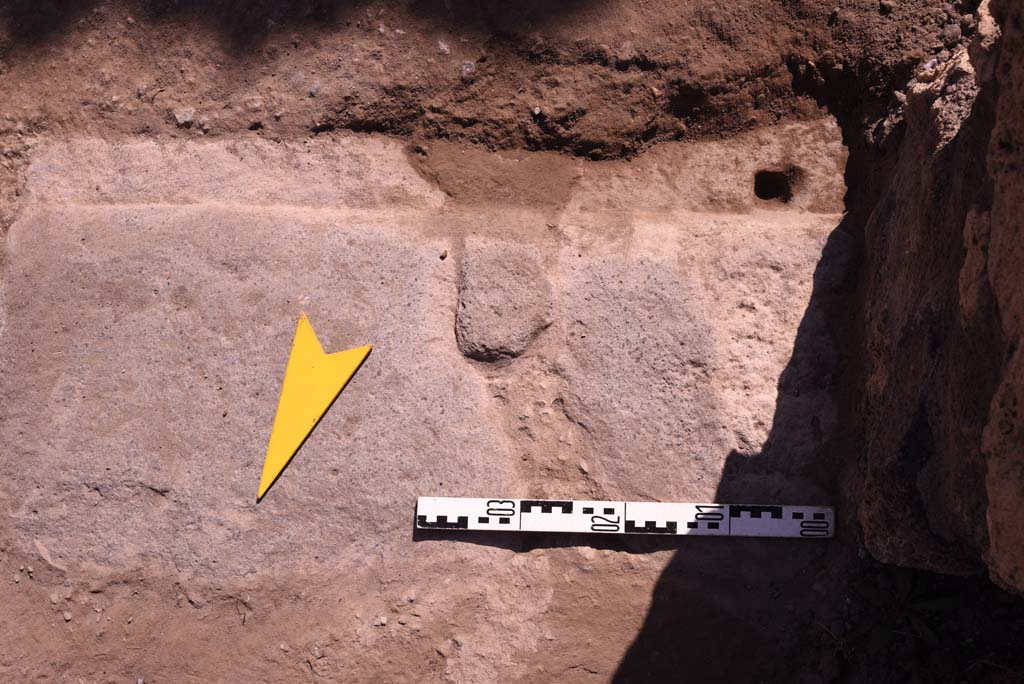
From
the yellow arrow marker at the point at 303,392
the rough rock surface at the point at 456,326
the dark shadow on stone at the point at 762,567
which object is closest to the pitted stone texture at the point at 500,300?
the rough rock surface at the point at 456,326

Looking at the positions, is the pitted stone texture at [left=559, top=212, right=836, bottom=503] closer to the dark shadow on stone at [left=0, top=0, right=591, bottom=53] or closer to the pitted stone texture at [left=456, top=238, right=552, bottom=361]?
the pitted stone texture at [left=456, top=238, right=552, bottom=361]

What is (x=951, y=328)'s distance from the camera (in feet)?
5.30

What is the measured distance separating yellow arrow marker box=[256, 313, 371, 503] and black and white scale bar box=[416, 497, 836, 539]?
0.36m

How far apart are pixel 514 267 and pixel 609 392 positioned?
42 centimetres

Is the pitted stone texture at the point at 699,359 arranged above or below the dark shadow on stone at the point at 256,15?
below

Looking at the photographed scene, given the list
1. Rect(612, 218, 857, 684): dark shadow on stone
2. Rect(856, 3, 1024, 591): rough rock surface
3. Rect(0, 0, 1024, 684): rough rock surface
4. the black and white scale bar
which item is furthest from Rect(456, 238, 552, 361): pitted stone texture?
Rect(856, 3, 1024, 591): rough rock surface

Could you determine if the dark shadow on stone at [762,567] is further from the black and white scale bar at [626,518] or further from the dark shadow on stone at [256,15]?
the dark shadow on stone at [256,15]

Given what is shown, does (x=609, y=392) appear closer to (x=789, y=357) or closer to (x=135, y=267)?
(x=789, y=357)

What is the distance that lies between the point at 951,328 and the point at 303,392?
1511mm

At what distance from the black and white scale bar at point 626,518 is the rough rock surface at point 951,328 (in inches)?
10.1

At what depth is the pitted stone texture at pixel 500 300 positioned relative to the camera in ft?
7.34

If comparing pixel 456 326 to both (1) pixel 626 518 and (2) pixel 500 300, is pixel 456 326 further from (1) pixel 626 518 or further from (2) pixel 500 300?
(1) pixel 626 518

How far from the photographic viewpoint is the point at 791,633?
2.11 meters

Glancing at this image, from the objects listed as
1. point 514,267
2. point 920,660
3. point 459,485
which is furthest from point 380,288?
point 920,660
